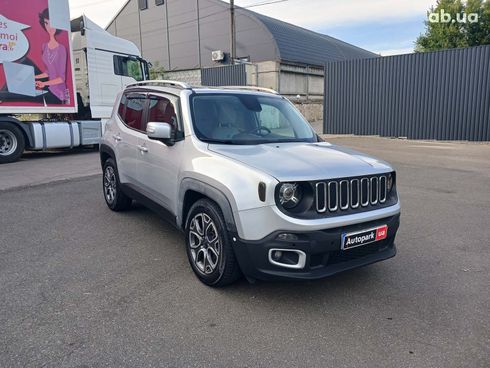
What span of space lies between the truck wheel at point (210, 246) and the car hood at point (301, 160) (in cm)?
54

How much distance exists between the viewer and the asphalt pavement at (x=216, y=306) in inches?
107

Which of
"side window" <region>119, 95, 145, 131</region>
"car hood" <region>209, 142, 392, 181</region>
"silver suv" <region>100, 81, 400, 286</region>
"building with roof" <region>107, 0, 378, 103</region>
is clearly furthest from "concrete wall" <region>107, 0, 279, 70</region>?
"car hood" <region>209, 142, 392, 181</region>

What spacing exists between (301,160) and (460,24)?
109 feet

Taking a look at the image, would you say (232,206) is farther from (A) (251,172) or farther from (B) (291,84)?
(B) (291,84)

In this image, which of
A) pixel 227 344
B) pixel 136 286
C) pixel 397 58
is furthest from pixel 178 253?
pixel 397 58

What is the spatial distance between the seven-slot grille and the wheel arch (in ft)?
2.32

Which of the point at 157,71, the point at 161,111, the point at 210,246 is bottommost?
the point at 210,246

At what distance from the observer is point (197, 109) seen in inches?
168

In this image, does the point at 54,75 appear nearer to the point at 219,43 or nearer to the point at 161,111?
the point at 161,111

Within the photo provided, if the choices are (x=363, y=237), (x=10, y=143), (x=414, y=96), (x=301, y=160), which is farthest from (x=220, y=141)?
(x=414, y=96)

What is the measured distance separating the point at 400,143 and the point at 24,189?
1407cm

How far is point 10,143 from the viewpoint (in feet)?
38.0

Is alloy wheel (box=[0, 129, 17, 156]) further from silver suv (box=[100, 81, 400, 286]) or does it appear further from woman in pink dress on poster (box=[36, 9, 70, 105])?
silver suv (box=[100, 81, 400, 286])

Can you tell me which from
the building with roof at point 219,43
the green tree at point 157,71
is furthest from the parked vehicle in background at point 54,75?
the green tree at point 157,71
